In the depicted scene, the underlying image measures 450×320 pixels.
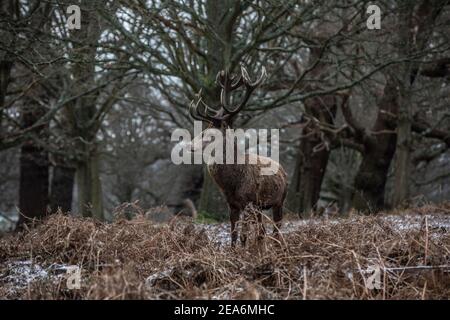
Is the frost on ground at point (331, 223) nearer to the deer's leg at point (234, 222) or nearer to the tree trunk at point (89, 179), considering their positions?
the deer's leg at point (234, 222)

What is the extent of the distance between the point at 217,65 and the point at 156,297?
9.04 meters

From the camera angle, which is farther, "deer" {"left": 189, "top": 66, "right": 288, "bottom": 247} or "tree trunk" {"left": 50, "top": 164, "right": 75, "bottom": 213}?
"tree trunk" {"left": 50, "top": 164, "right": 75, "bottom": 213}

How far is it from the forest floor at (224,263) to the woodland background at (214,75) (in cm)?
112

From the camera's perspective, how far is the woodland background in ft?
37.0

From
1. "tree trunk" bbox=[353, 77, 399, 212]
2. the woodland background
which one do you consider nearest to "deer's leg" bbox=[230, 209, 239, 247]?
the woodland background

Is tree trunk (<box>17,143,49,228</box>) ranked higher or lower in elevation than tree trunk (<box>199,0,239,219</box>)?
lower

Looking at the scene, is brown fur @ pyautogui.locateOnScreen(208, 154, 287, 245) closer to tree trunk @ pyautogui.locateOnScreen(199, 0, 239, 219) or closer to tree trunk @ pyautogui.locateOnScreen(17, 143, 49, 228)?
tree trunk @ pyautogui.locateOnScreen(199, 0, 239, 219)

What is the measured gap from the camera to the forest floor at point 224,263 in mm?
4180

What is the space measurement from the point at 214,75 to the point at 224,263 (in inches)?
317

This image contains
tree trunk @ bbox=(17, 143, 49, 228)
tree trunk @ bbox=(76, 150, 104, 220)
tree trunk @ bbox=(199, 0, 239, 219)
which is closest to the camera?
tree trunk @ bbox=(199, 0, 239, 219)

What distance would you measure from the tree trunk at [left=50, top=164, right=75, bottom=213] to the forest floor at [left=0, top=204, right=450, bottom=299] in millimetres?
12089

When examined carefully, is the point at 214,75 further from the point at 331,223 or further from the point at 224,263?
the point at 224,263
